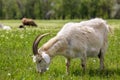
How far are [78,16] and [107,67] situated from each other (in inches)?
3223

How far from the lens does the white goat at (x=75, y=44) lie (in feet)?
33.0

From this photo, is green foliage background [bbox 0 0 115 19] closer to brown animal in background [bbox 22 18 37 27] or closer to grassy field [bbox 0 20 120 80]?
brown animal in background [bbox 22 18 37 27]

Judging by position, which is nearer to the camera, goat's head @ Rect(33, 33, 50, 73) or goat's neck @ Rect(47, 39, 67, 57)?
goat's head @ Rect(33, 33, 50, 73)

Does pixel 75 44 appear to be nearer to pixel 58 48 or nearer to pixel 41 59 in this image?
pixel 58 48

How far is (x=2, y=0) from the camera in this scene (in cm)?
10456

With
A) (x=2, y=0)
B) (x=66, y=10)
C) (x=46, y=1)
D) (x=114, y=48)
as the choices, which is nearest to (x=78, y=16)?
(x=66, y=10)

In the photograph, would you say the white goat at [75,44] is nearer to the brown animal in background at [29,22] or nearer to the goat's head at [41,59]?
the goat's head at [41,59]

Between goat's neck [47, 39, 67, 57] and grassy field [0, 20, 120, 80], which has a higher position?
goat's neck [47, 39, 67, 57]

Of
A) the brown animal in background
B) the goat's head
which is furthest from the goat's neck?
the brown animal in background

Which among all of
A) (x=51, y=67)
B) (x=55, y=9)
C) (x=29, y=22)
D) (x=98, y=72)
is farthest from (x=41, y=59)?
(x=55, y=9)

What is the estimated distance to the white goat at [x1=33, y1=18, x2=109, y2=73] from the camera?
10062mm

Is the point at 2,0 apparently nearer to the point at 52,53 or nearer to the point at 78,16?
the point at 78,16

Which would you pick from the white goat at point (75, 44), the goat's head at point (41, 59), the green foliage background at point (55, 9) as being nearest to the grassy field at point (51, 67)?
the goat's head at point (41, 59)

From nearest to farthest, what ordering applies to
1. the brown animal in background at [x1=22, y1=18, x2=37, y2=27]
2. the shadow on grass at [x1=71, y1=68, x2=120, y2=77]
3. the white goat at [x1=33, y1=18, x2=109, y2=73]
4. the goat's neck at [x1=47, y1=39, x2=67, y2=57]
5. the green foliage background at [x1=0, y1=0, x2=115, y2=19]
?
the white goat at [x1=33, y1=18, x2=109, y2=73] < the goat's neck at [x1=47, y1=39, x2=67, y2=57] < the shadow on grass at [x1=71, y1=68, x2=120, y2=77] < the brown animal in background at [x1=22, y1=18, x2=37, y2=27] < the green foliage background at [x1=0, y1=0, x2=115, y2=19]
